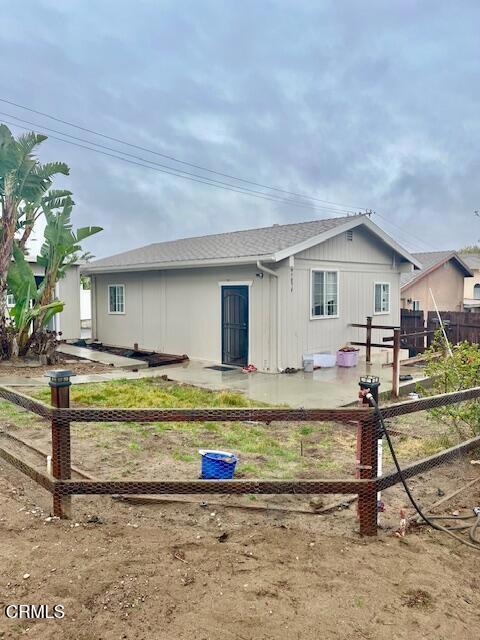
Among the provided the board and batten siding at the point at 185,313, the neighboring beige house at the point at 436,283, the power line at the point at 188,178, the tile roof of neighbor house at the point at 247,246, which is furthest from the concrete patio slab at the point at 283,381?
the neighboring beige house at the point at 436,283

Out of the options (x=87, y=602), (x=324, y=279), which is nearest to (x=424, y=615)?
(x=87, y=602)

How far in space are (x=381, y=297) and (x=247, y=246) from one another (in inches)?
190

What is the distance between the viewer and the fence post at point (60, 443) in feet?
10.8

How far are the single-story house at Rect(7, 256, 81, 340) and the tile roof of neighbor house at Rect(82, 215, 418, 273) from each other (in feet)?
2.28

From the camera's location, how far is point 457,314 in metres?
17.7

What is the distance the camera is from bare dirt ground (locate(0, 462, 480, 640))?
229cm

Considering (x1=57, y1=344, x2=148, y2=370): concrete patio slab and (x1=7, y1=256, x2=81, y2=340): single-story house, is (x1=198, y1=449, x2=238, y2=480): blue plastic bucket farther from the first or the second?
(x1=7, y1=256, x2=81, y2=340): single-story house

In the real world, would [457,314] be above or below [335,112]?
below

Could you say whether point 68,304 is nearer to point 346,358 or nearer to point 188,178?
point 346,358

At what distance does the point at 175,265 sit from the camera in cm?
1290

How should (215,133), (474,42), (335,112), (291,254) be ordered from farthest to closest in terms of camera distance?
1. (215,133)
2. (335,112)
3. (474,42)
4. (291,254)

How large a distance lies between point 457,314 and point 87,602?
57.8ft

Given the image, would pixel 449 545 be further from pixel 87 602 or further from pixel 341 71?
pixel 341 71

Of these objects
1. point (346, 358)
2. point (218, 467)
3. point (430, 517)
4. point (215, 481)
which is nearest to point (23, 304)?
point (346, 358)
